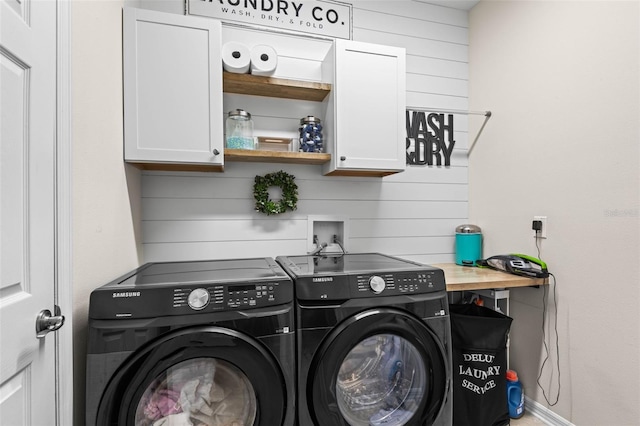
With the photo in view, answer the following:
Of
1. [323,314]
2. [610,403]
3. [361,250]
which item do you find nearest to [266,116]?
[361,250]

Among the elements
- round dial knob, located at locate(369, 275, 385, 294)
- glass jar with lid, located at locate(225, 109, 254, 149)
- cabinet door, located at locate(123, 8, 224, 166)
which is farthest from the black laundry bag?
cabinet door, located at locate(123, 8, 224, 166)

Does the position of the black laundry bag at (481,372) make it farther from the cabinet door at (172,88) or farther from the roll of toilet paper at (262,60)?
the roll of toilet paper at (262,60)

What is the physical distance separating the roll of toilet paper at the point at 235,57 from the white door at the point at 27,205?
0.93 m

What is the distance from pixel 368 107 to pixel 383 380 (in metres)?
1.53

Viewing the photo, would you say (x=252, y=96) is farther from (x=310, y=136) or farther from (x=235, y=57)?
(x=310, y=136)

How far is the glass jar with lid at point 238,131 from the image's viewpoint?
6.41 ft

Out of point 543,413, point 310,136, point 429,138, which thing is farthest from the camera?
point 429,138

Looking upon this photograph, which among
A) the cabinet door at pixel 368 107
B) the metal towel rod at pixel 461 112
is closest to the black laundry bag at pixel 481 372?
the cabinet door at pixel 368 107

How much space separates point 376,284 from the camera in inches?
56.5

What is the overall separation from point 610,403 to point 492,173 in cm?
149

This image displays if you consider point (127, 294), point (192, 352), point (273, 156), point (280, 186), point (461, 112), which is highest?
point (461, 112)

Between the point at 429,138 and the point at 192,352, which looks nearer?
the point at 192,352

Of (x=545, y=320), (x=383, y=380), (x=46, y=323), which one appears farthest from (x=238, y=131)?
(x=545, y=320)

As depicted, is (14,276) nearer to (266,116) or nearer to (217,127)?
(217,127)
